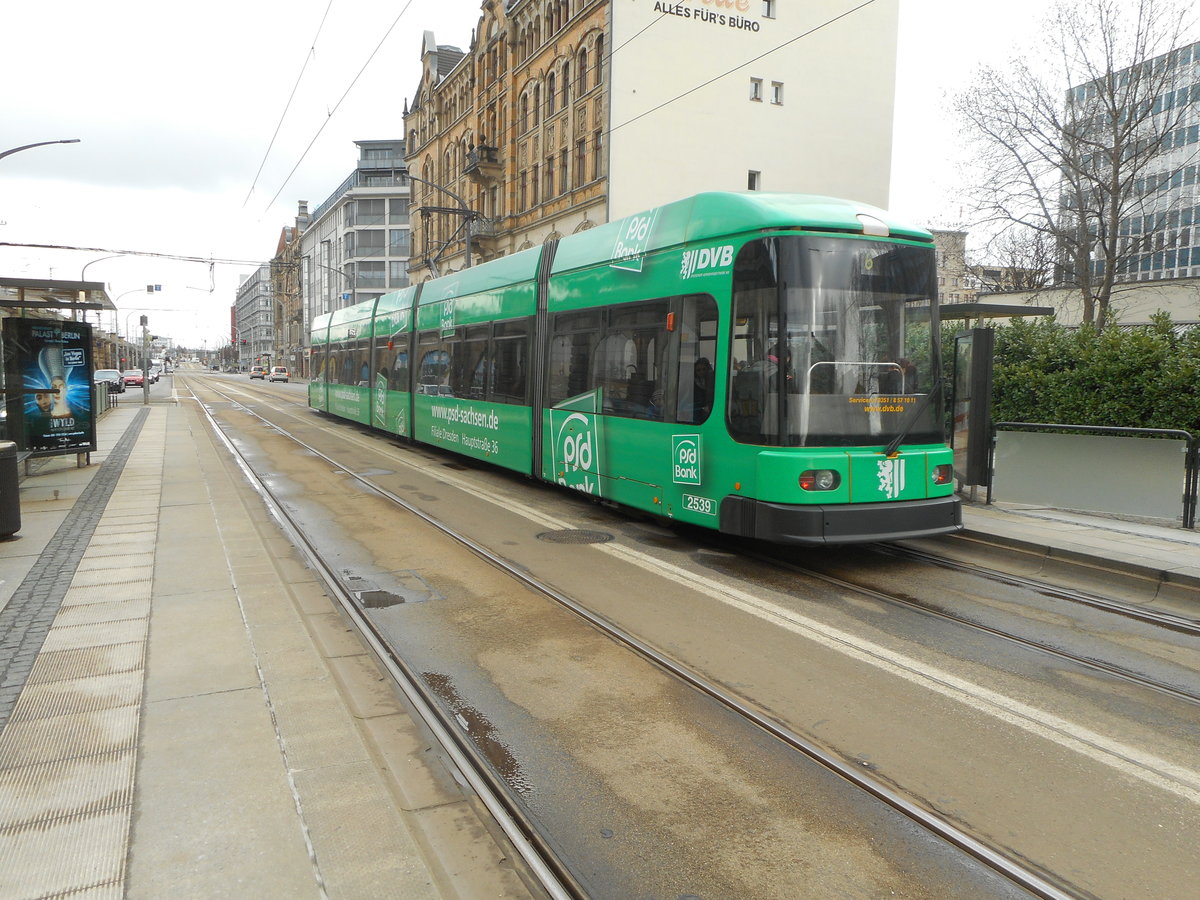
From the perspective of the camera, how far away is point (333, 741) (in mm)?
4234

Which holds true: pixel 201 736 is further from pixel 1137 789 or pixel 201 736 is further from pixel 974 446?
pixel 974 446

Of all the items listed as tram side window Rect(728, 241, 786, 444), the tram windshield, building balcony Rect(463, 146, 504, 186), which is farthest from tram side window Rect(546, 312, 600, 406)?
building balcony Rect(463, 146, 504, 186)

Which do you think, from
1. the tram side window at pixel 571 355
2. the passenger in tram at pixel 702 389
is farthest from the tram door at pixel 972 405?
the tram side window at pixel 571 355

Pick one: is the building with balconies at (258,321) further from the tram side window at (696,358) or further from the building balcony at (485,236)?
the tram side window at (696,358)

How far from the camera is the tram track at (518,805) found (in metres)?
3.21

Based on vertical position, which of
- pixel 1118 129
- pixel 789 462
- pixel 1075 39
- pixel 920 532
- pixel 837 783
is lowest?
pixel 837 783

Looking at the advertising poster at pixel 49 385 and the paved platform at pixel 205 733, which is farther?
the advertising poster at pixel 49 385

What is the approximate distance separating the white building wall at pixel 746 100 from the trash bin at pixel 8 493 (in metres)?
27.5

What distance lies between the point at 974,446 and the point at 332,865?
1011cm

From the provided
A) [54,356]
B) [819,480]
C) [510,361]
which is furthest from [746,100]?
[819,480]

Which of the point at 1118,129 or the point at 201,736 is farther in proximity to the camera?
the point at 1118,129

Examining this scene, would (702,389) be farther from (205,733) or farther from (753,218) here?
(205,733)

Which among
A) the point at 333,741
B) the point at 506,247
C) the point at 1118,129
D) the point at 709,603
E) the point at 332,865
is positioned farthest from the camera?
the point at 506,247

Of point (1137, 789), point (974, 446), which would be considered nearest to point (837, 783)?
point (1137, 789)
